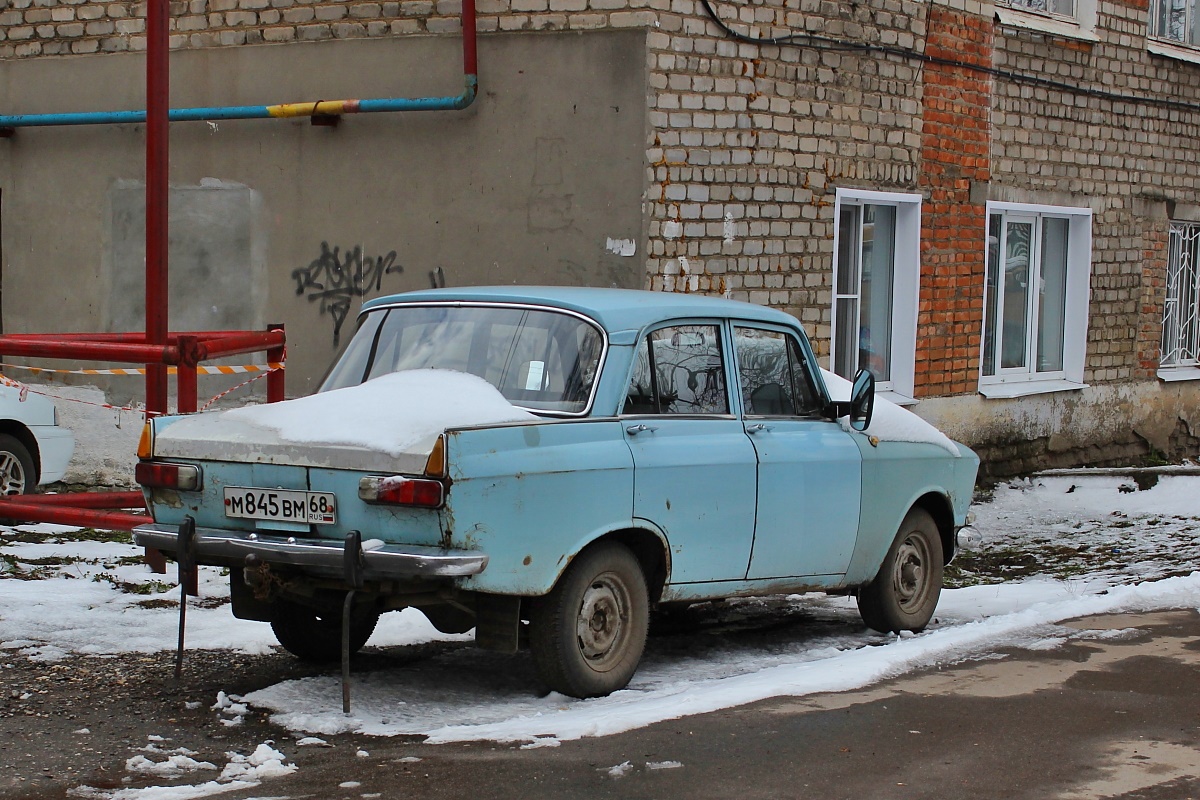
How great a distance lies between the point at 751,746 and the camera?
17.0 ft

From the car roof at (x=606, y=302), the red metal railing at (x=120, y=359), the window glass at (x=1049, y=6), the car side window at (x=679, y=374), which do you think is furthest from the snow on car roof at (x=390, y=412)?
the window glass at (x=1049, y=6)

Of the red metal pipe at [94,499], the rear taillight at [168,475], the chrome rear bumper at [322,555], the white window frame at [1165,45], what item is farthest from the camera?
the white window frame at [1165,45]

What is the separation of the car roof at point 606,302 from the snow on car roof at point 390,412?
0.49 metres

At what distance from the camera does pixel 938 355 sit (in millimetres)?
13141

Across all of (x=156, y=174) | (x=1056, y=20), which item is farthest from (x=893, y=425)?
(x=1056, y=20)

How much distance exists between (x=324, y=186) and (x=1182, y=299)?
9598mm

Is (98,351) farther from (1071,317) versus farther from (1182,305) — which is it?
(1182,305)

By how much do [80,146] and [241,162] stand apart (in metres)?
1.67

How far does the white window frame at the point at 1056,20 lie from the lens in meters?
13.5

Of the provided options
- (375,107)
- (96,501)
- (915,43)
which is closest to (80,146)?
(375,107)

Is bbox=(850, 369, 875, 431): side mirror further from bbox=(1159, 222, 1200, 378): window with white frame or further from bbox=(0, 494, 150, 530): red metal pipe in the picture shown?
bbox=(1159, 222, 1200, 378): window with white frame

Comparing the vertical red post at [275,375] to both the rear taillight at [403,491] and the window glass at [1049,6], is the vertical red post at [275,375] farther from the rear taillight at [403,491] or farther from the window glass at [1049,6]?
the window glass at [1049,6]

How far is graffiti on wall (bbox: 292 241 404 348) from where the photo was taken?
11.4m

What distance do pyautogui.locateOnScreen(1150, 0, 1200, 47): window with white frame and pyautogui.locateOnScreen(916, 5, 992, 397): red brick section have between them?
344 cm
